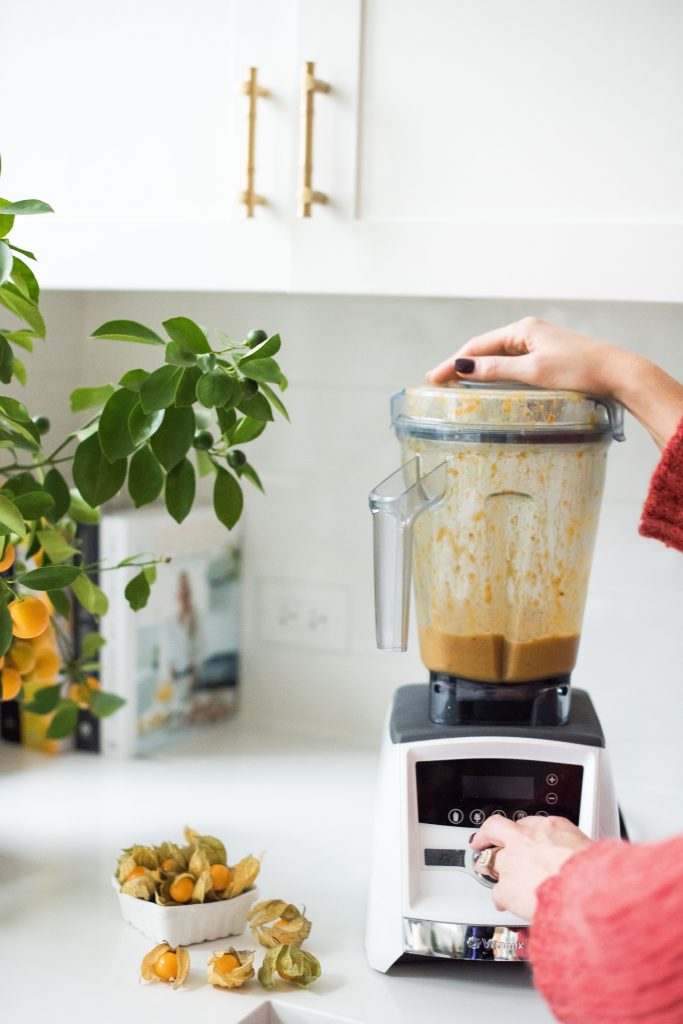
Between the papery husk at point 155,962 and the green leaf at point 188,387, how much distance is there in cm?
43

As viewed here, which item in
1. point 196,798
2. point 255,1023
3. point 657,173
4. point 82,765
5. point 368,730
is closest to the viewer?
point 255,1023

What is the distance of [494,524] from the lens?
3.29ft

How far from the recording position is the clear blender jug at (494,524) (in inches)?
38.3

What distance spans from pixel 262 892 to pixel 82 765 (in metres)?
0.43

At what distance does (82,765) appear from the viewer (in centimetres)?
144

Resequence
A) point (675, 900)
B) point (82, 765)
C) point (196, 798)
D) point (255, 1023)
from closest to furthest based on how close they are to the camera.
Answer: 1. point (675, 900)
2. point (255, 1023)
3. point (196, 798)
4. point (82, 765)

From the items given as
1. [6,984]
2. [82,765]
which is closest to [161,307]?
[82,765]

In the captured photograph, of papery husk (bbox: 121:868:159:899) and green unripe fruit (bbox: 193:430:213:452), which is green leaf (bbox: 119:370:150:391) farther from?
papery husk (bbox: 121:868:159:899)

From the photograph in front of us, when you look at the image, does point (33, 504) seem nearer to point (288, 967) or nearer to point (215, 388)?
point (215, 388)

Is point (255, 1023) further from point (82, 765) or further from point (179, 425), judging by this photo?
point (82, 765)

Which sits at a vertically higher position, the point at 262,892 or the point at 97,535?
the point at 97,535

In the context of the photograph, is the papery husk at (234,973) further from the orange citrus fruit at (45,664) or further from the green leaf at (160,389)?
the green leaf at (160,389)

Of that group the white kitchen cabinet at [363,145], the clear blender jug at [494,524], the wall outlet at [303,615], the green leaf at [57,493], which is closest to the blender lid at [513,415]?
the clear blender jug at [494,524]

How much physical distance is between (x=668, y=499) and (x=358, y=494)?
2.00ft
